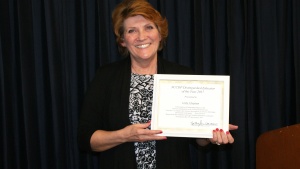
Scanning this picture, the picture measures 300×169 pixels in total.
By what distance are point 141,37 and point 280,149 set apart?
3.37 ft

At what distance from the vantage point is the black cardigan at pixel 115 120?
2148 mm

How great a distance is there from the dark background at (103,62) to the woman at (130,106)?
763 mm

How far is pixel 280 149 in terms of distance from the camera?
1679 mm

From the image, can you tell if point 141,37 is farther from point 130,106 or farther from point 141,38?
point 130,106

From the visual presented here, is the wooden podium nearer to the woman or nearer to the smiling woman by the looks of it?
the woman

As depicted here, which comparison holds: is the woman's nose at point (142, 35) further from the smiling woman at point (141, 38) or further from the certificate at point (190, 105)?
the certificate at point (190, 105)

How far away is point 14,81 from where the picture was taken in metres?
2.88

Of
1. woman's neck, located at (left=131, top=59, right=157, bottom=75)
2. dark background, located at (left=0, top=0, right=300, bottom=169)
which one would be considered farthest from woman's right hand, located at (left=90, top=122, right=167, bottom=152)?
dark background, located at (left=0, top=0, right=300, bottom=169)

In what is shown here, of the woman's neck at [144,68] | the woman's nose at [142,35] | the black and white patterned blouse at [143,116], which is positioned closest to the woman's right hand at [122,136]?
the black and white patterned blouse at [143,116]

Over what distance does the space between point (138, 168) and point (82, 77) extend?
114cm

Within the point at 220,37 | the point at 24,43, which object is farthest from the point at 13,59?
the point at 220,37

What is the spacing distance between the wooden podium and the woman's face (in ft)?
2.82

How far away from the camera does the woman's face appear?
2.16 meters
